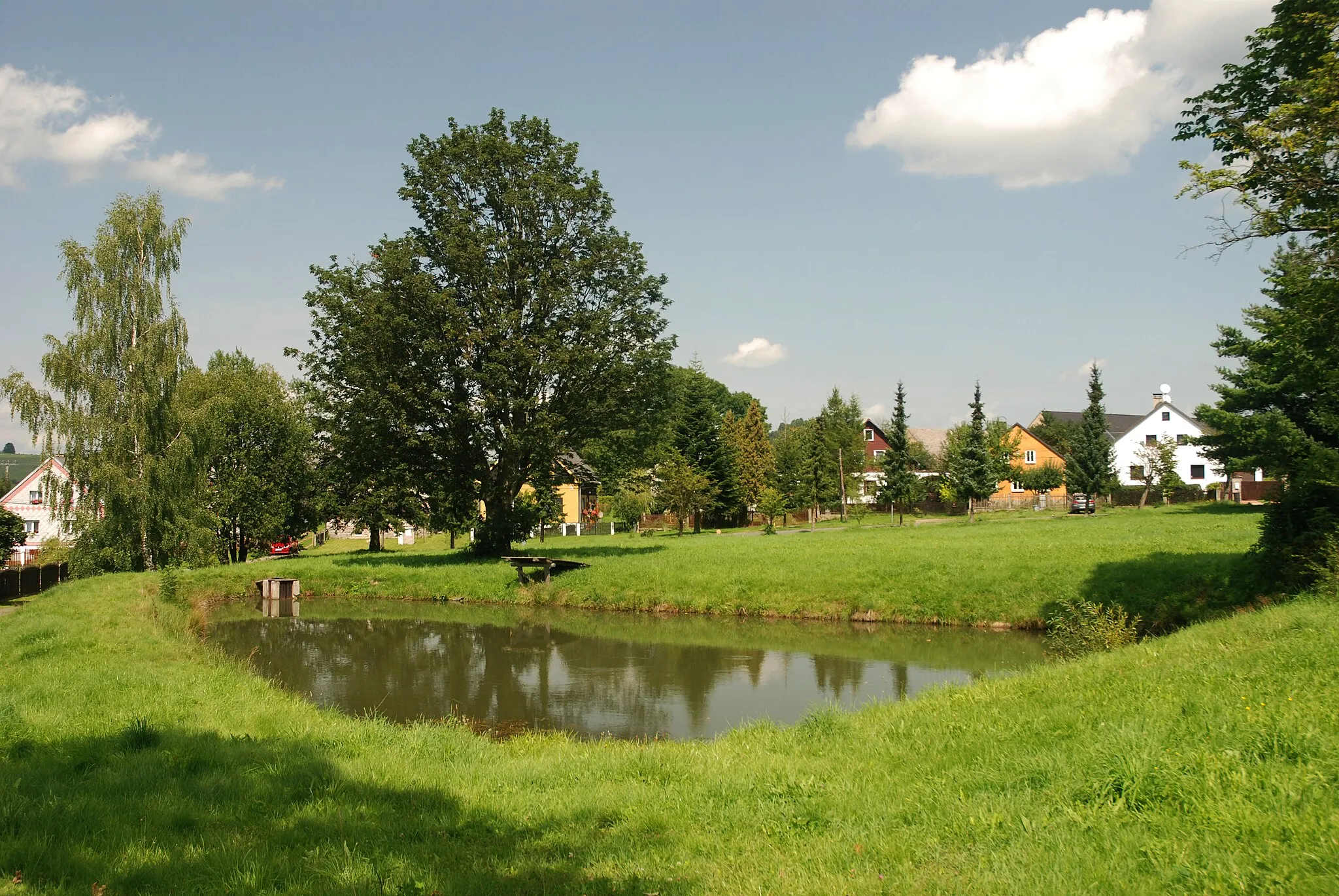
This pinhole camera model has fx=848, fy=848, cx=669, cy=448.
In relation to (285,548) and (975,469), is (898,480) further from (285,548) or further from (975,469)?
(285,548)

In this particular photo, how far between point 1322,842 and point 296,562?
37.1 m

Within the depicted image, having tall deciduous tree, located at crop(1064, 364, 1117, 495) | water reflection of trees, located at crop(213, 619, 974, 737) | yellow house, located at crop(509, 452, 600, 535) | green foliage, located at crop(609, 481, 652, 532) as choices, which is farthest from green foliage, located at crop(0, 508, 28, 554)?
Result: tall deciduous tree, located at crop(1064, 364, 1117, 495)

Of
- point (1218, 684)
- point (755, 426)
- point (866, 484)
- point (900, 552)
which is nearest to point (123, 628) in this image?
point (1218, 684)

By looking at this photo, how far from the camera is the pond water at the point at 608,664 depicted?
14.1 metres

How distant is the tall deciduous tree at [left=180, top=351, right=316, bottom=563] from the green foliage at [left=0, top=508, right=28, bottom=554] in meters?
8.21

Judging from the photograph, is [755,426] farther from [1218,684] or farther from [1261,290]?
[1218,684]

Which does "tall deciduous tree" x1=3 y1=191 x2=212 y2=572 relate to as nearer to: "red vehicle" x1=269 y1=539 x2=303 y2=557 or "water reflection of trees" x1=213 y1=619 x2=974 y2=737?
"water reflection of trees" x1=213 y1=619 x2=974 y2=737

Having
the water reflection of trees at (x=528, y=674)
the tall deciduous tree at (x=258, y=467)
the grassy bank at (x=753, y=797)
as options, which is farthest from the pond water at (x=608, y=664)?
the tall deciduous tree at (x=258, y=467)

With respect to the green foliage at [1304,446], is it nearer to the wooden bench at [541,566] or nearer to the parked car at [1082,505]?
the wooden bench at [541,566]

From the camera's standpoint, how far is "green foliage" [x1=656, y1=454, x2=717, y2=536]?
170ft

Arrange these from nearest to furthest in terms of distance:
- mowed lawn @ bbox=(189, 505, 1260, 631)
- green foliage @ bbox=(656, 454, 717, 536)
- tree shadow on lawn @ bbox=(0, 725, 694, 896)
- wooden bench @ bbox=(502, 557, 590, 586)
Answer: tree shadow on lawn @ bbox=(0, 725, 694, 896) → mowed lawn @ bbox=(189, 505, 1260, 631) → wooden bench @ bbox=(502, 557, 590, 586) → green foliage @ bbox=(656, 454, 717, 536)

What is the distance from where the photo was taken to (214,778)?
6.86 meters

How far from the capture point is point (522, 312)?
1286 inches

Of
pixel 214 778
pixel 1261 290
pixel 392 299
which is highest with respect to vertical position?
pixel 392 299
